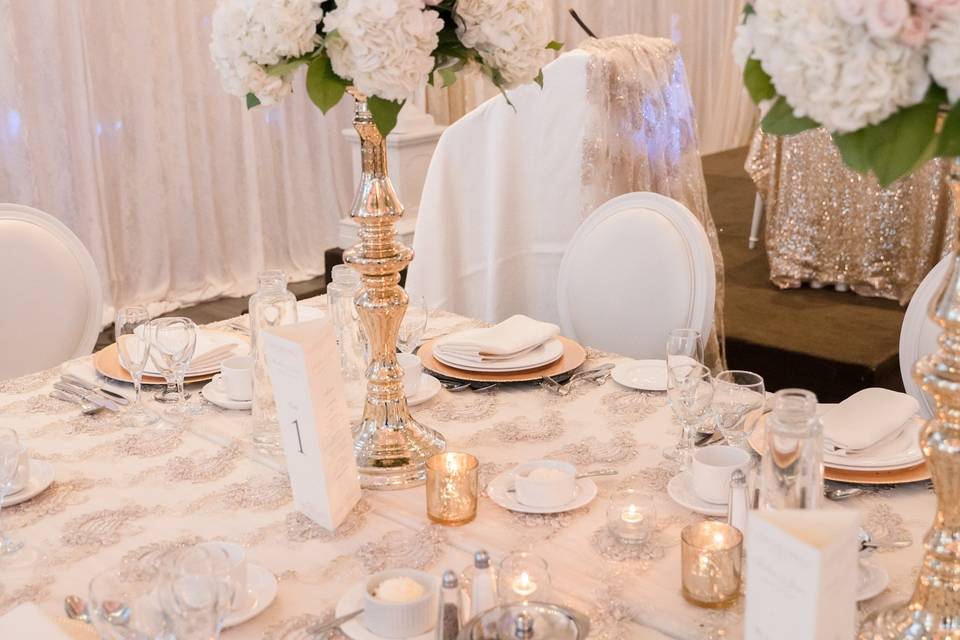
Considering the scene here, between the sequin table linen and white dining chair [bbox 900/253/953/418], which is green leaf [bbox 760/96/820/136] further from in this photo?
the sequin table linen

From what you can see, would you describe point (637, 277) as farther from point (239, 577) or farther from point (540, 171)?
point (239, 577)

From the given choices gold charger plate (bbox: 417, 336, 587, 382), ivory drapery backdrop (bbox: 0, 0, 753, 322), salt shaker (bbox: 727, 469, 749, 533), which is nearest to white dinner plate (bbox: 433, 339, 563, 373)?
gold charger plate (bbox: 417, 336, 587, 382)

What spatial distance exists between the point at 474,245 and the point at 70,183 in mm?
2057

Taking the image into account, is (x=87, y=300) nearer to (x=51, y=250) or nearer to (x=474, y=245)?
(x=51, y=250)

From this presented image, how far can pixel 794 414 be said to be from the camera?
1.01 meters

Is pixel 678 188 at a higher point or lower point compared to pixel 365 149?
lower

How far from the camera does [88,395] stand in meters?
1.81

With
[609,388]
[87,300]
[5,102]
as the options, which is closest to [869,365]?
[609,388]

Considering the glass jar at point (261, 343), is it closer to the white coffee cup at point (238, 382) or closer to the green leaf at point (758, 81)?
the white coffee cup at point (238, 382)

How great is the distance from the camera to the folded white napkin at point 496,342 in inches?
73.4

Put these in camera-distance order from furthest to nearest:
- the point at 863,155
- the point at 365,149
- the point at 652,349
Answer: the point at 652,349 → the point at 365,149 → the point at 863,155

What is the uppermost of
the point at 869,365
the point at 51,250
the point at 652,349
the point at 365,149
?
the point at 365,149

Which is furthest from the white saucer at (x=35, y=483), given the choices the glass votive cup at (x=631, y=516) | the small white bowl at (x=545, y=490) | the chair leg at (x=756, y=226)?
the chair leg at (x=756, y=226)

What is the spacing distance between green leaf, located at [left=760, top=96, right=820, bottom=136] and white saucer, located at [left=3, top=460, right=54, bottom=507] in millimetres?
1040
